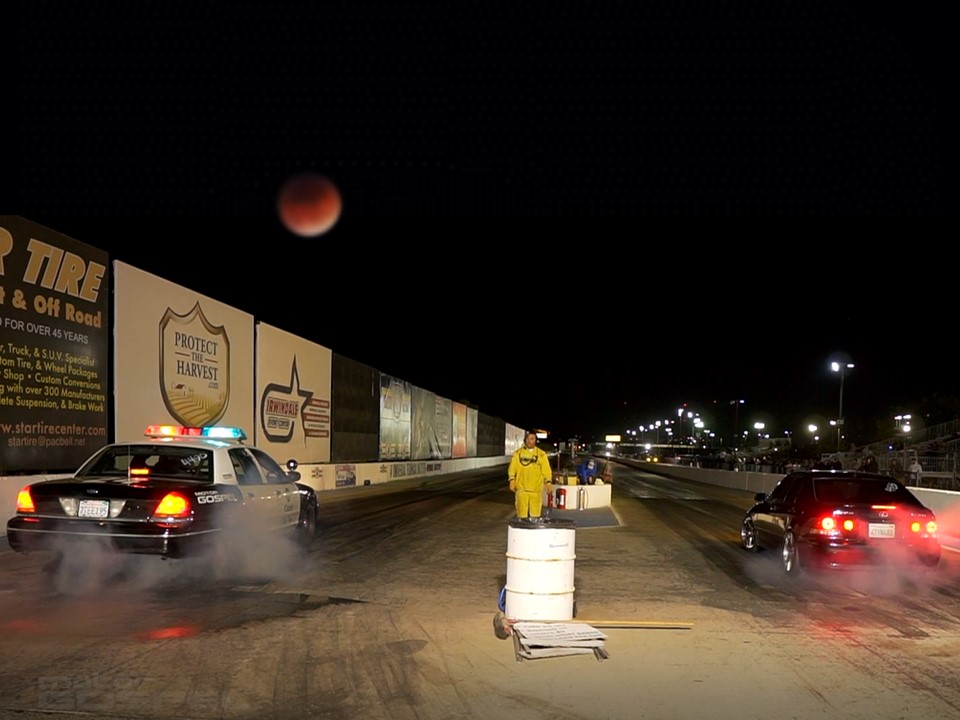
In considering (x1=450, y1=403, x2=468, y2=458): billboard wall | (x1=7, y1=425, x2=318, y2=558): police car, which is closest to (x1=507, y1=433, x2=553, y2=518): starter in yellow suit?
(x1=7, y1=425, x2=318, y2=558): police car

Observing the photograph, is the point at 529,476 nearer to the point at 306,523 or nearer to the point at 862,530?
the point at 306,523

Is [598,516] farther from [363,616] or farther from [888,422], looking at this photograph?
[888,422]

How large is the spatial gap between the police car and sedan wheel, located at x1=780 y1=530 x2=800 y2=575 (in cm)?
688

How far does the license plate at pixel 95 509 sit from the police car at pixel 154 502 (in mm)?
11

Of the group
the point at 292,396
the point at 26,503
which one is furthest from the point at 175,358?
the point at 26,503

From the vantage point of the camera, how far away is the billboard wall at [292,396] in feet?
94.1

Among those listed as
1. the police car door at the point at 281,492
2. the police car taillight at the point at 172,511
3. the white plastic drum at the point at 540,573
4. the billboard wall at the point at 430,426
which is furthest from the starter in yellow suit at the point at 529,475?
the billboard wall at the point at 430,426

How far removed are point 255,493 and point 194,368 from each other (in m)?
13.4

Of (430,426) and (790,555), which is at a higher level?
(790,555)

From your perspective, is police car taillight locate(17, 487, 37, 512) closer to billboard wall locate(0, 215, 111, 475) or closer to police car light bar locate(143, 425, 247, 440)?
police car light bar locate(143, 425, 247, 440)

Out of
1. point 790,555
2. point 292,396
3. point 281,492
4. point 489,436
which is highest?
point 292,396

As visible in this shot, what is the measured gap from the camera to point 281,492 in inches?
465

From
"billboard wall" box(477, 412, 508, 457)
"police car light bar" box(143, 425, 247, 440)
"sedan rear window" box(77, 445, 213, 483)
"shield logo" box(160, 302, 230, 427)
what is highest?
"shield logo" box(160, 302, 230, 427)

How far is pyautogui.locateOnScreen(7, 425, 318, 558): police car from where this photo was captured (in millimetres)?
9047
